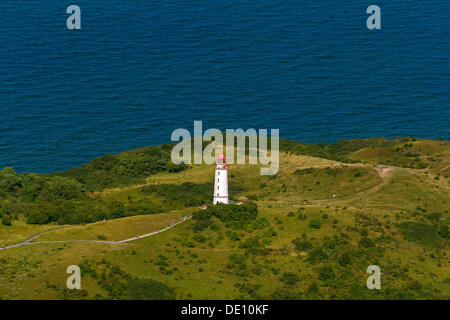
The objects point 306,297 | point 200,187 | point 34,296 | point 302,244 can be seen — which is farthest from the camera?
point 200,187

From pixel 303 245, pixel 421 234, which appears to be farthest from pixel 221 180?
pixel 421 234

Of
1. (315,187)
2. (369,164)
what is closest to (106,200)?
(315,187)

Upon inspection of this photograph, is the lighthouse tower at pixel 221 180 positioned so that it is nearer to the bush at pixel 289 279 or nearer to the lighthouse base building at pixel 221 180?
the lighthouse base building at pixel 221 180

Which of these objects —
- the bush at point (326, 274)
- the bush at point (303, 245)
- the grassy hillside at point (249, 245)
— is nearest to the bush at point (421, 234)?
the grassy hillside at point (249, 245)

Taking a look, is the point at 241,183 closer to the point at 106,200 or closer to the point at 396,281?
the point at 106,200

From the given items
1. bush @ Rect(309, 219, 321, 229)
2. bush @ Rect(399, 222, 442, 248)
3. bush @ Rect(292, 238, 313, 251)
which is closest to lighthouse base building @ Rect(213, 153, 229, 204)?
bush @ Rect(309, 219, 321, 229)

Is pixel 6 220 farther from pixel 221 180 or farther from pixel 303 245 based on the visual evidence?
pixel 303 245
